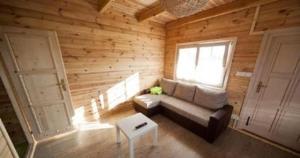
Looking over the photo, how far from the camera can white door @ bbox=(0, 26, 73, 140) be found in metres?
1.59

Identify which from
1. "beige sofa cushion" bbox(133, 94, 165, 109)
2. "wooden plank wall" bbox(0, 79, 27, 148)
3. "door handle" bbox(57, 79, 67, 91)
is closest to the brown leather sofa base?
"beige sofa cushion" bbox(133, 94, 165, 109)

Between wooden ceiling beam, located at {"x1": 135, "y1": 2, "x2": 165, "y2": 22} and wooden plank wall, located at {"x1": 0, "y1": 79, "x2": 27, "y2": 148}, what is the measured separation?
2873 millimetres

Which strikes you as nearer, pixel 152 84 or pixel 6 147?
pixel 6 147

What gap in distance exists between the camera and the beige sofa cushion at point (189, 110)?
207cm

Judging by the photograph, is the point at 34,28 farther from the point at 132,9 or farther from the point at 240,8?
the point at 240,8

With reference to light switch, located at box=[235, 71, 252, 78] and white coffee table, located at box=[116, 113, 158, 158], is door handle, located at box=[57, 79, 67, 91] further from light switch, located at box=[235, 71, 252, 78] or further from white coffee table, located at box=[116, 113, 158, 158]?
light switch, located at box=[235, 71, 252, 78]

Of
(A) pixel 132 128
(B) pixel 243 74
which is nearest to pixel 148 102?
(A) pixel 132 128

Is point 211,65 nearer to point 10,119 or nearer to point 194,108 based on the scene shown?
point 194,108

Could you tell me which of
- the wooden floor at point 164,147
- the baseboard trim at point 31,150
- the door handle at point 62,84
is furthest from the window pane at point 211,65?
the baseboard trim at point 31,150

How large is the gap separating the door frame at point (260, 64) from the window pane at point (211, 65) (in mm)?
548

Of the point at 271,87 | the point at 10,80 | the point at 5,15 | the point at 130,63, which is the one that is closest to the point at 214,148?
the point at 271,87

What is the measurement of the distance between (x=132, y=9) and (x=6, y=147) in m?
2.97

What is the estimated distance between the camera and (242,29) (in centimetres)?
211

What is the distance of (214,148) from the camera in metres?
1.87
